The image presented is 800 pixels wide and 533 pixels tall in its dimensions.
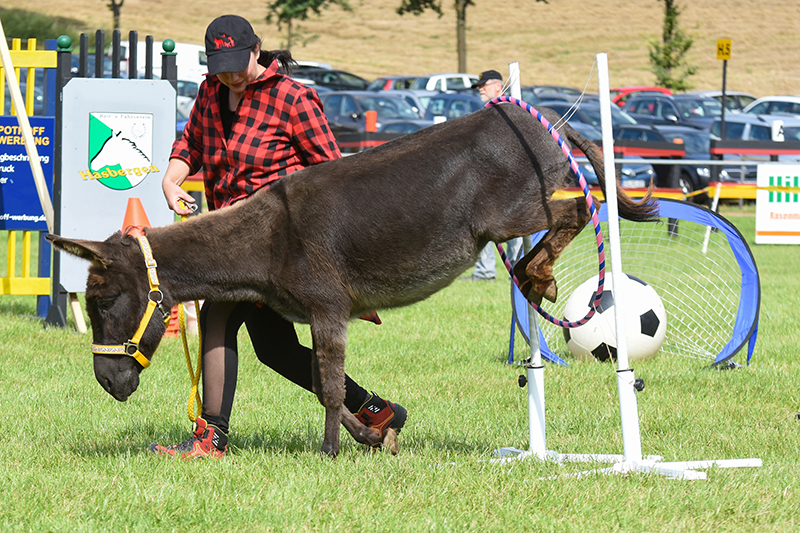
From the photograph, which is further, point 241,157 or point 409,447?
point 409,447

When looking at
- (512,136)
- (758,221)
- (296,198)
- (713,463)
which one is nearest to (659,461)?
(713,463)

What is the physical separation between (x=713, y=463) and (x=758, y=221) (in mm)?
10156

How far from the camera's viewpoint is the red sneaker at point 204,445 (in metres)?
4.75

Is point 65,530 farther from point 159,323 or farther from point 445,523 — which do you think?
point 445,523

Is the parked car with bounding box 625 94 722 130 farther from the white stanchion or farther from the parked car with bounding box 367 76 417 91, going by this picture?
the white stanchion

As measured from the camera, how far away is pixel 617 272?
14.2ft

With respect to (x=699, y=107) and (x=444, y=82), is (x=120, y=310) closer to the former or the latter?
(x=699, y=107)

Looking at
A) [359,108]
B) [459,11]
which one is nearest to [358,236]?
[359,108]

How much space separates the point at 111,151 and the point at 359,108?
1666 cm

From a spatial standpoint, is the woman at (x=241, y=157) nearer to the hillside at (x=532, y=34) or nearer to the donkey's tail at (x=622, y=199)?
the donkey's tail at (x=622, y=199)

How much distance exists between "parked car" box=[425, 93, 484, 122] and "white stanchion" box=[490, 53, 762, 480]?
68.3ft

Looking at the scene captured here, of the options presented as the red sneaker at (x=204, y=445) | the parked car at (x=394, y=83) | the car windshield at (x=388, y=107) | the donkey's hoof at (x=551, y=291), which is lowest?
the red sneaker at (x=204, y=445)

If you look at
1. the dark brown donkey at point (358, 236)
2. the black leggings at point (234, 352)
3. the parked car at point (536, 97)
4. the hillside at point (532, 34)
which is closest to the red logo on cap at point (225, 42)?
the dark brown donkey at point (358, 236)

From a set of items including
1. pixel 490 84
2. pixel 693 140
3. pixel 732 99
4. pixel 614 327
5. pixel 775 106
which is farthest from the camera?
pixel 732 99
